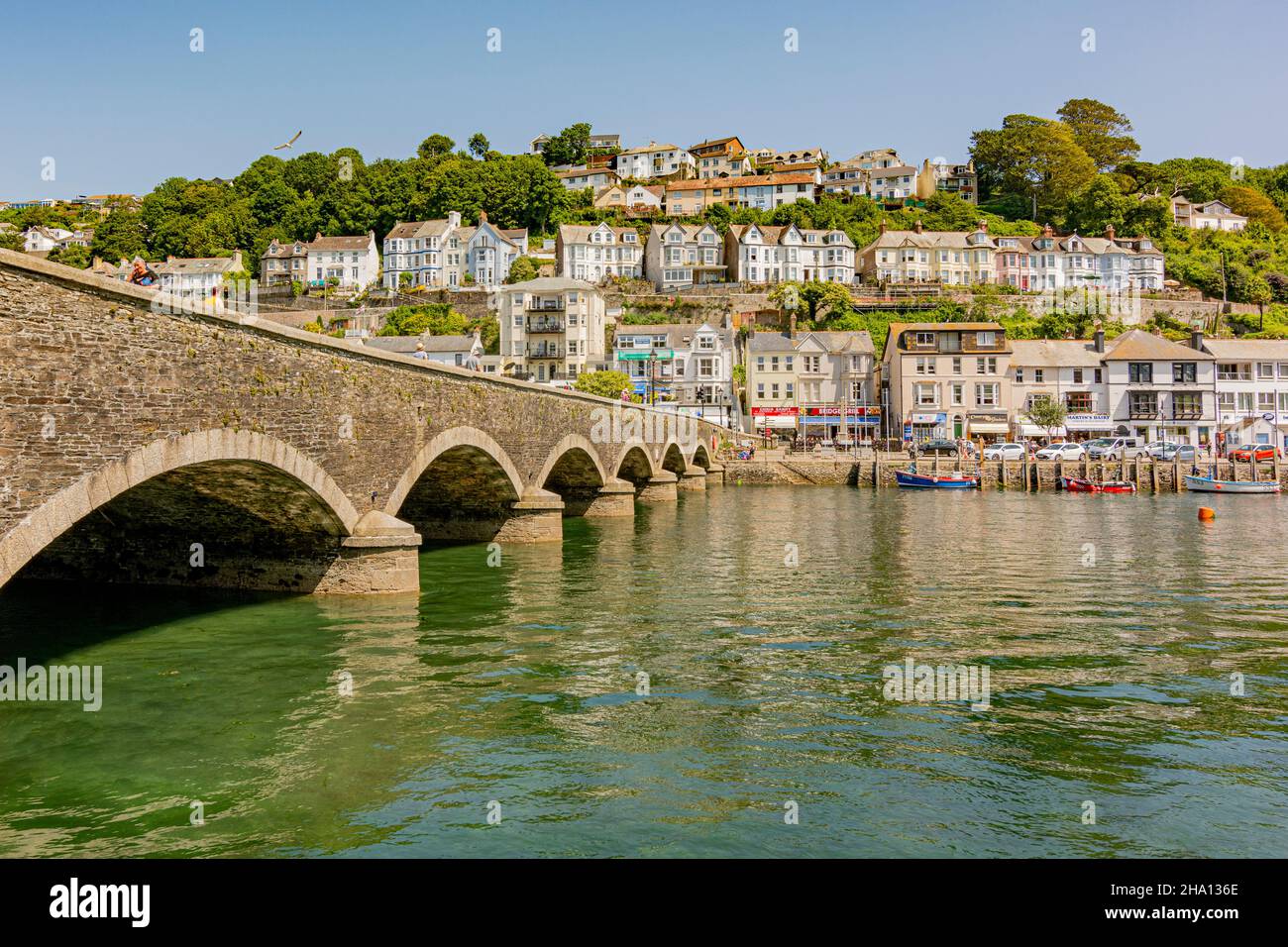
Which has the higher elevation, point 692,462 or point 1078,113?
point 1078,113

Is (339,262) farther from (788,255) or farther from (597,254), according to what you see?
(788,255)

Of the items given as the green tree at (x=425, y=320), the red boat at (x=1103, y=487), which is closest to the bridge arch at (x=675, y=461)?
the red boat at (x=1103, y=487)

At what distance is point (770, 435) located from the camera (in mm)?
86562

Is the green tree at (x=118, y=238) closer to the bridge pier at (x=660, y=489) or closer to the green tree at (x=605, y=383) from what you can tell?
the green tree at (x=605, y=383)

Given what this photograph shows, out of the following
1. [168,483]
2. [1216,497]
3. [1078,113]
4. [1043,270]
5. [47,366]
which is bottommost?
[1216,497]

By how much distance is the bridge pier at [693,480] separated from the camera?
60094mm

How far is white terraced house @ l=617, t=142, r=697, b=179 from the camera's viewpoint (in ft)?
555

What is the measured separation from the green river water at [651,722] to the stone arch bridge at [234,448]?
1.11 metres

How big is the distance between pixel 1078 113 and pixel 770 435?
380ft

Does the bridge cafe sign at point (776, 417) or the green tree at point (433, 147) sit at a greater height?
the green tree at point (433, 147)

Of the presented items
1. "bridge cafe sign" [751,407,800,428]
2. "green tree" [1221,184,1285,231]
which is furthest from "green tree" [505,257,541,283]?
"green tree" [1221,184,1285,231]
